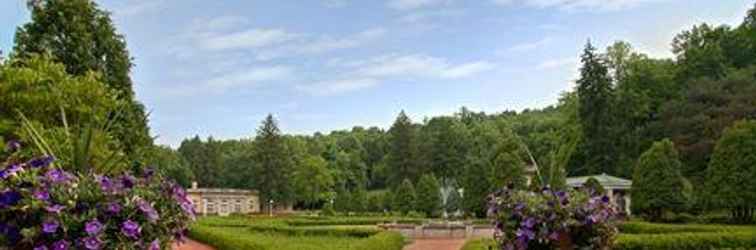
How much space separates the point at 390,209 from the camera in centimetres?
4597

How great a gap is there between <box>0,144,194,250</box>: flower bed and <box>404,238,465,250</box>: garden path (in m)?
13.3

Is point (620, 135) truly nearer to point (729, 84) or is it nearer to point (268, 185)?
point (729, 84)

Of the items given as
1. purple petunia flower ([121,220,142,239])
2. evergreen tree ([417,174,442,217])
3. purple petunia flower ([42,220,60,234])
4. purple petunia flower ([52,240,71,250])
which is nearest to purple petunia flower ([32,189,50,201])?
purple petunia flower ([42,220,60,234])

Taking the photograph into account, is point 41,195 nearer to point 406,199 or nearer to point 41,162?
point 41,162

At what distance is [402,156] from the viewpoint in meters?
62.1

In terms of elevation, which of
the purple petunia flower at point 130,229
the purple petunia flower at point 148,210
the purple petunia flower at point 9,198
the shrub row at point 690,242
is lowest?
the shrub row at point 690,242

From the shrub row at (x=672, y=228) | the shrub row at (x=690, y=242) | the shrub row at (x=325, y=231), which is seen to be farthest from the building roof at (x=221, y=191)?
the shrub row at (x=690, y=242)

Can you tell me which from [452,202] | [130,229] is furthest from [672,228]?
[452,202]

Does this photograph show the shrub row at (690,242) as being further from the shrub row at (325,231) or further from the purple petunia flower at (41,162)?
the purple petunia flower at (41,162)

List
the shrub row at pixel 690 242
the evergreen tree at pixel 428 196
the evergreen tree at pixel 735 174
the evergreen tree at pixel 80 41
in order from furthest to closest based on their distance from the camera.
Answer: the evergreen tree at pixel 428 196, the evergreen tree at pixel 80 41, the evergreen tree at pixel 735 174, the shrub row at pixel 690 242

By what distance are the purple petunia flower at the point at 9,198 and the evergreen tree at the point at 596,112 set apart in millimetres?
42253

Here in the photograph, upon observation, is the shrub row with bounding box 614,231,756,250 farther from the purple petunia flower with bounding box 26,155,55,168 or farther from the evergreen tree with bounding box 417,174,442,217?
the evergreen tree with bounding box 417,174,442,217

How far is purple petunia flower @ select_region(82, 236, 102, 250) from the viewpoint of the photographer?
3.70m

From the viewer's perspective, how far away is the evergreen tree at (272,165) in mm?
62906
